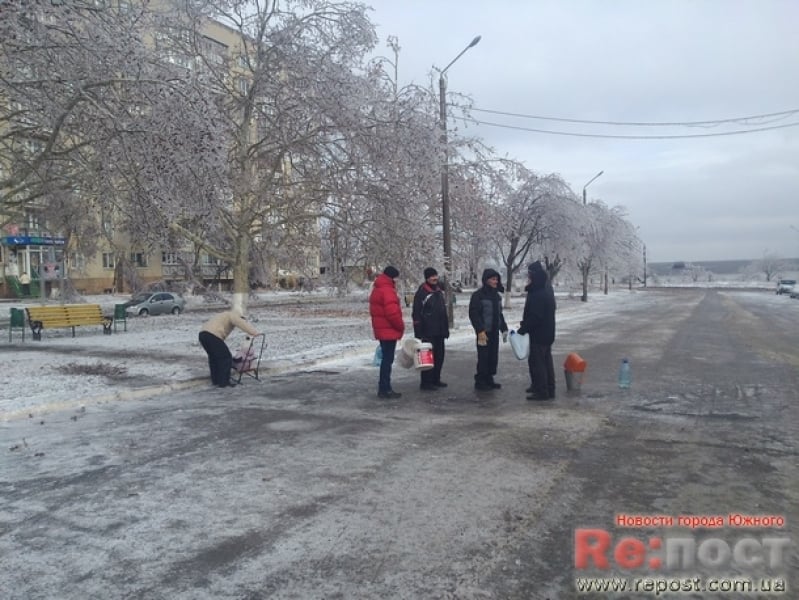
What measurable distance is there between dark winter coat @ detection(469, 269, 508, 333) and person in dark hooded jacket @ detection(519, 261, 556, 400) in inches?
26.3

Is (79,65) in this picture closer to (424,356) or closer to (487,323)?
(424,356)

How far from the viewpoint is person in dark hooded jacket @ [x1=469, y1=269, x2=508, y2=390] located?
368 inches

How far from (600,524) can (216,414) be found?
5222 millimetres

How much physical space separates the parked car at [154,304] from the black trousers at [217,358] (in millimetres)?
22392

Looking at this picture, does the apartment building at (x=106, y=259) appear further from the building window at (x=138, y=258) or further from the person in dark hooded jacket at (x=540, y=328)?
the person in dark hooded jacket at (x=540, y=328)

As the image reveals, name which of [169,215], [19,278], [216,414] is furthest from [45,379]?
[19,278]

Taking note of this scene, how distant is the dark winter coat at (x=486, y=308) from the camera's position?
30.7ft

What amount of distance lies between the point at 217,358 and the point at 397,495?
5.85 meters

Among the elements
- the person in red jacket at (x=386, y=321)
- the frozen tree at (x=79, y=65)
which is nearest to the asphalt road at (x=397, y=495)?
the person in red jacket at (x=386, y=321)

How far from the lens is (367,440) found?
260 inches

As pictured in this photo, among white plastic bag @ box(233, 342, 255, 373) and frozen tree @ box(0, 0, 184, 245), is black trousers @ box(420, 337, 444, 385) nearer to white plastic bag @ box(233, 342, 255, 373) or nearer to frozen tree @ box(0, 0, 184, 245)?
white plastic bag @ box(233, 342, 255, 373)

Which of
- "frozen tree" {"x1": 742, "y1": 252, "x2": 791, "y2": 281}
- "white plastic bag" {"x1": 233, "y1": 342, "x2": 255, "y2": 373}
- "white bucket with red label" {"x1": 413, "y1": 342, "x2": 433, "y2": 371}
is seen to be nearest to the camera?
"white bucket with red label" {"x1": 413, "y1": 342, "x2": 433, "y2": 371}

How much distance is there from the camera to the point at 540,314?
8.70 metres

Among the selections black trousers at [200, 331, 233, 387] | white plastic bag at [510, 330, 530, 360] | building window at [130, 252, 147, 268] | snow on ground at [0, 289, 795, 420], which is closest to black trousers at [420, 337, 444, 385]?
white plastic bag at [510, 330, 530, 360]
